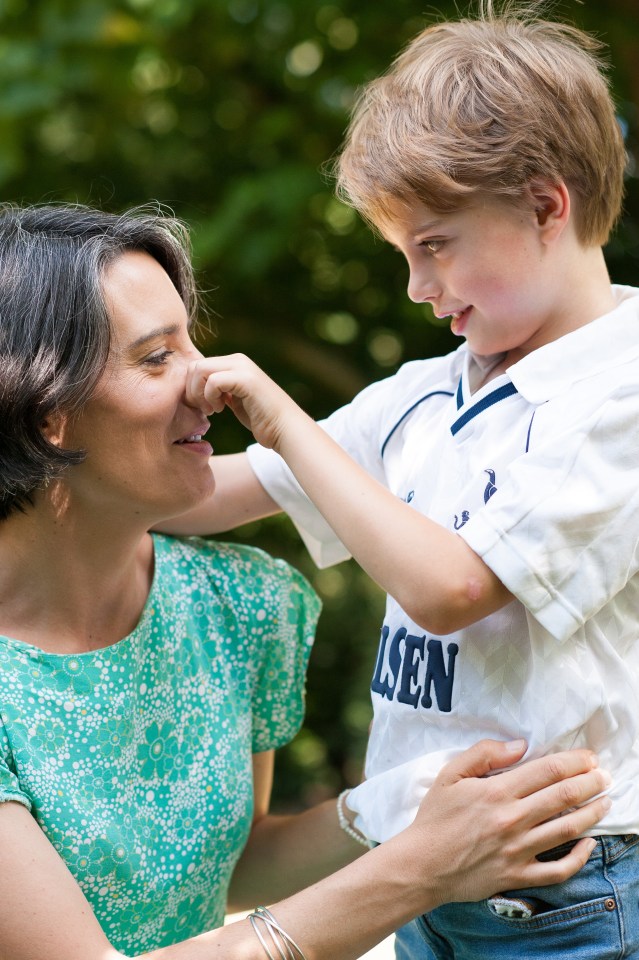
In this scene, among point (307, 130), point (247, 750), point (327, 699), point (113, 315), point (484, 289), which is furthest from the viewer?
point (327, 699)

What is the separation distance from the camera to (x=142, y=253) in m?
2.18

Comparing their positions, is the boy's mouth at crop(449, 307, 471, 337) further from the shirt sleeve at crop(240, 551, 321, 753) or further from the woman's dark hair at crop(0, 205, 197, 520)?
the shirt sleeve at crop(240, 551, 321, 753)

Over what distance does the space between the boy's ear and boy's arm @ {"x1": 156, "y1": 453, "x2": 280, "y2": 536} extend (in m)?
0.84

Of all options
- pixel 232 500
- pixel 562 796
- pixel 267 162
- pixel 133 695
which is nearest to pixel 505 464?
pixel 562 796

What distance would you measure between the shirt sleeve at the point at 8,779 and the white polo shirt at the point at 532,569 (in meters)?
0.61

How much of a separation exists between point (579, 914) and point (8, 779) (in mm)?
962

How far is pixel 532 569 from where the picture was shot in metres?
1.64

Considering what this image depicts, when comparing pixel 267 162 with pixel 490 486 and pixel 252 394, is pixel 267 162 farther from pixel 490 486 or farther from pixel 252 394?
pixel 490 486

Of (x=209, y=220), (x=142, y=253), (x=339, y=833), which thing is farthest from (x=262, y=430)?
(x=209, y=220)

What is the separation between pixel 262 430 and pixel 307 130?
2.61 metres

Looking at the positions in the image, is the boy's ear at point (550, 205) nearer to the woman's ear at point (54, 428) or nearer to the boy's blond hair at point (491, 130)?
the boy's blond hair at point (491, 130)

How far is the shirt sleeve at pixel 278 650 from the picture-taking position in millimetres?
2473

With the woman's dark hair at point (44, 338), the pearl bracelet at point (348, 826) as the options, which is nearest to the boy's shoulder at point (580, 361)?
the woman's dark hair at point (44, 338)

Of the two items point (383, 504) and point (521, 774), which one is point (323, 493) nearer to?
point (383, 504)
